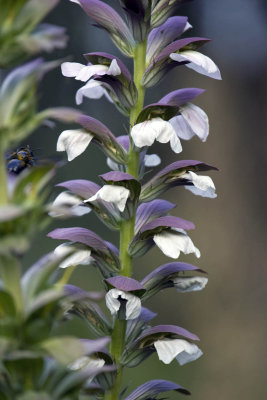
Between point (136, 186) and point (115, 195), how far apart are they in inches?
1.5

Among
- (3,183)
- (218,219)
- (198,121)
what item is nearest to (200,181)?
(198,121)

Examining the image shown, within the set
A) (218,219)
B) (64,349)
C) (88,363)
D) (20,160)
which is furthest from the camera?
(218,219)

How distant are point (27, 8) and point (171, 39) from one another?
501mm

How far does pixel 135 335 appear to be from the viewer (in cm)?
95

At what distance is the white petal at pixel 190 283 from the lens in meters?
0.95

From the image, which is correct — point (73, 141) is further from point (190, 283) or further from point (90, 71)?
point (190, 283)

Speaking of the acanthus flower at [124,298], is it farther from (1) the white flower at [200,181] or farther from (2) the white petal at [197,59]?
(2) the white petal at [197,59]

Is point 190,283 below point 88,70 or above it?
below

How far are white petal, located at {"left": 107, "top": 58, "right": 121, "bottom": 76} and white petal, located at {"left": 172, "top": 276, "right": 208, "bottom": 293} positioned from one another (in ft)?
0.89

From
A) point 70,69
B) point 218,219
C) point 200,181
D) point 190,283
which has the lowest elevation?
point 218,219

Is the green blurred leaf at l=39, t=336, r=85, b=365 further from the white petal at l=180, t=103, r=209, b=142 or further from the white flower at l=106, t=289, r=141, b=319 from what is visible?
the white petal at l=180, t=103, r=209, b=142

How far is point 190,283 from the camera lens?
3.15 ft

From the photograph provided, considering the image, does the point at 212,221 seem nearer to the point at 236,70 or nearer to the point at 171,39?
the point at 236,70

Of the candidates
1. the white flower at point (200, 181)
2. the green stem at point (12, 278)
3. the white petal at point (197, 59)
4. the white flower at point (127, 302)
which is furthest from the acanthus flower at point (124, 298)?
the green stem at point (12, 278)
